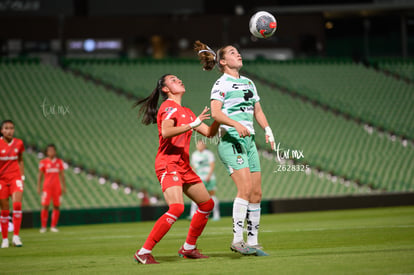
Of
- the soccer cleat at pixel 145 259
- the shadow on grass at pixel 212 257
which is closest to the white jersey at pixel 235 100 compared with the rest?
the shadow on grass at pixel 212 257

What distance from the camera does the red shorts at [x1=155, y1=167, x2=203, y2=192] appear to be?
6.89 m

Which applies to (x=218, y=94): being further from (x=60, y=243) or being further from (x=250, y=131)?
(x=60, y=243)

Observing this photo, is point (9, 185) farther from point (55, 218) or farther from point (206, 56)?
point (206, 56)

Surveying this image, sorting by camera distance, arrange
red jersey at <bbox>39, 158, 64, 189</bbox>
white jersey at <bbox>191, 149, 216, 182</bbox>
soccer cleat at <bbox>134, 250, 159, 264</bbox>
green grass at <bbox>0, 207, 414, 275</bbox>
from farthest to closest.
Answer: white jersey at <bbox>191, 149, 216, 182</bbox>
red jersey at <bbox>39, 158, 64, 189</bbox>
soccer cleat at <bbox>134, 250, 159, 264</bbox>
green grass at <bbox>0, 207, 414, 275</bbox>

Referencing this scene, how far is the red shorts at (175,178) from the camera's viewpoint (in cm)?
689

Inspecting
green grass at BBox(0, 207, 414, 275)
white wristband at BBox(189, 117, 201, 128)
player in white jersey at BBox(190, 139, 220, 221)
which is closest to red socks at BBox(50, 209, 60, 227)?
player in white jersey at BBox(190, 139, 220, 221)

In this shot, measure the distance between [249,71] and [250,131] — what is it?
21.7m

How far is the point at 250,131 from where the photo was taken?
23.5 ft

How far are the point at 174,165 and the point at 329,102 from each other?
20.5 m

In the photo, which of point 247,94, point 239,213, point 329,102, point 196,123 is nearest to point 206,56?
point 247,94

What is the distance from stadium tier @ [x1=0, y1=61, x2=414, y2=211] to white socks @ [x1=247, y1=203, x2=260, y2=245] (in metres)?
13.1

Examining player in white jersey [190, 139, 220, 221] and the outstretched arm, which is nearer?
the outstretched arm

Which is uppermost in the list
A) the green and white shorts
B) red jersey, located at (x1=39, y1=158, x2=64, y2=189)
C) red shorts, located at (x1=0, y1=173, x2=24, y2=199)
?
the green and white shorts

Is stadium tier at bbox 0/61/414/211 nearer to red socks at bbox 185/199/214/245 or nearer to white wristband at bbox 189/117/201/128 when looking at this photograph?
red socks at bbox 185/199/214/245
